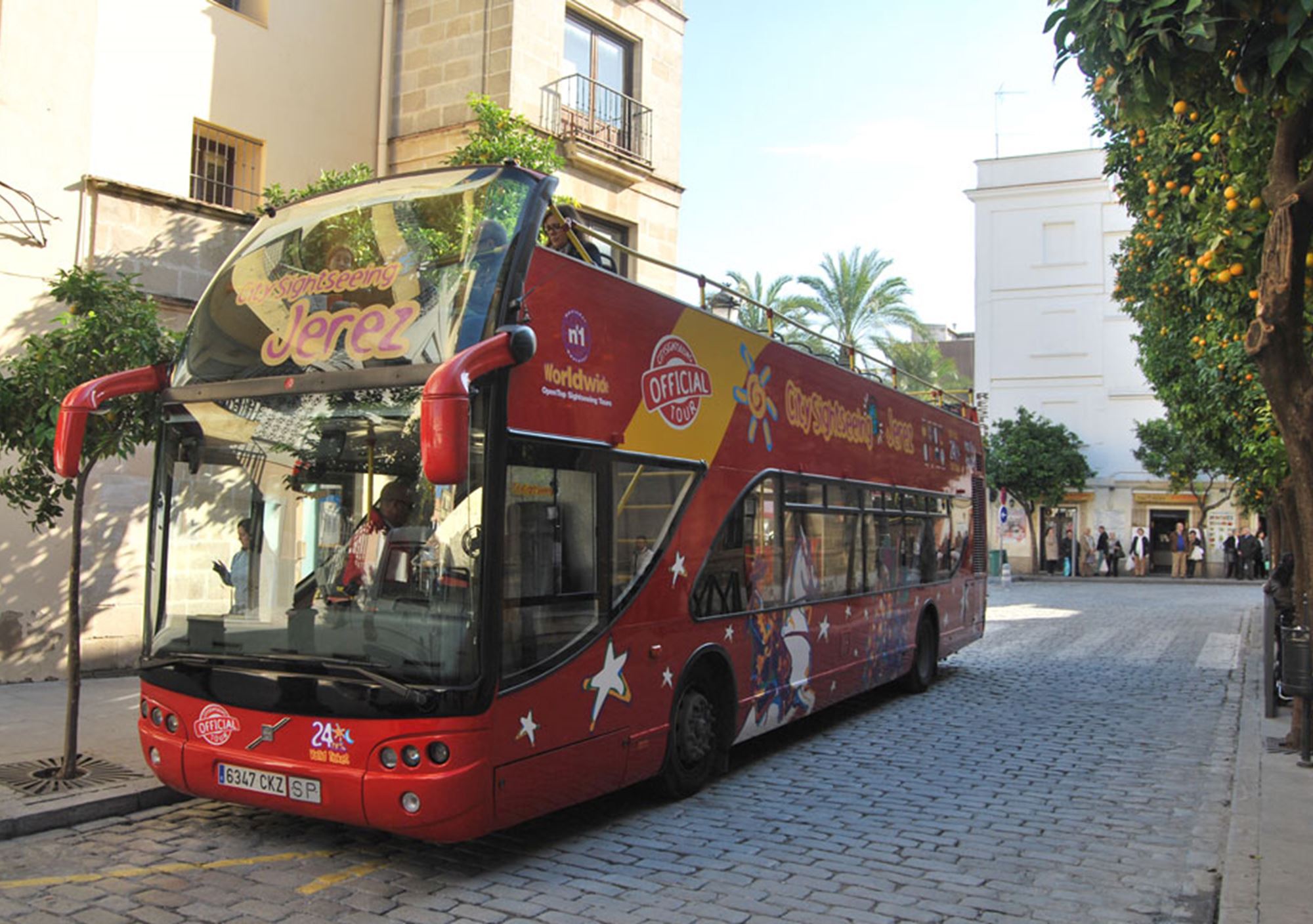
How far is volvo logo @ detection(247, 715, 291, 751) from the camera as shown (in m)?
5.52

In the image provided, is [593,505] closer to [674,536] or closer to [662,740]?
[674,536]

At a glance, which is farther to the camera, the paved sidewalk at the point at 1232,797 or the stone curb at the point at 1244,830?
the paved sidewalk at the point at 1232,797

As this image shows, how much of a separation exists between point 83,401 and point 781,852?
4805mm

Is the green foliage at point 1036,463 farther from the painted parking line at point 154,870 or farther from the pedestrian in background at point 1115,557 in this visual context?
the painted parking line at point 154,870

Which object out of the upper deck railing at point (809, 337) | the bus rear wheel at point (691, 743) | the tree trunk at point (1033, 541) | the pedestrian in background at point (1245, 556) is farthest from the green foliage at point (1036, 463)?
the bus rear wheel at point (691, 743)

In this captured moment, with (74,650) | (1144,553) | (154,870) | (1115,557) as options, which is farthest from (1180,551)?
(154,870)

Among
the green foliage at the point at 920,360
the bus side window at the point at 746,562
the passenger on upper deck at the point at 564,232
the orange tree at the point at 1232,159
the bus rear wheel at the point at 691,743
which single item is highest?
the green foliage at the point at 920,360

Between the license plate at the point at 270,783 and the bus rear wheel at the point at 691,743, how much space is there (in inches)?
101

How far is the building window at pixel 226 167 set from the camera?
13273mm

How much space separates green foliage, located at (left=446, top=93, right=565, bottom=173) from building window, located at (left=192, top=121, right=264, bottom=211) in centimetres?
272

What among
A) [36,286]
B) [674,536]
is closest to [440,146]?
[36,286]

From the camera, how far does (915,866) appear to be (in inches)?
240

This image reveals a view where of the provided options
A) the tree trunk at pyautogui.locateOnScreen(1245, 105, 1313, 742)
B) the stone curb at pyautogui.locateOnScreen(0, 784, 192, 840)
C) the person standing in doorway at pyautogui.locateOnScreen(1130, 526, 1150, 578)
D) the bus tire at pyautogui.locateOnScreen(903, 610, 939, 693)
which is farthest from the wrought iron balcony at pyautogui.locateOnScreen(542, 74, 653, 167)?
the person standing in doorway at pyautogui.locateOnScreen(1130, 526, 1150, 578)

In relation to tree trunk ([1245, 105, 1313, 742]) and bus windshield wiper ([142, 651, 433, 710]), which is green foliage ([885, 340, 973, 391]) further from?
bus windshield wiper ([142, 651, 433, 710])
